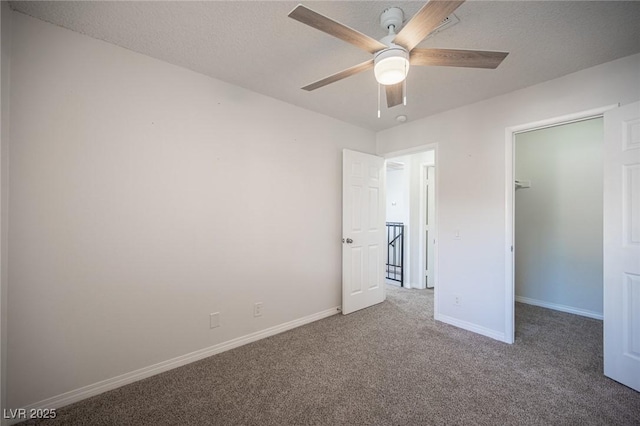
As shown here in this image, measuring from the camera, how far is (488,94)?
2.75 m

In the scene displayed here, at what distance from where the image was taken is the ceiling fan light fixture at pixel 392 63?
4.79 ft

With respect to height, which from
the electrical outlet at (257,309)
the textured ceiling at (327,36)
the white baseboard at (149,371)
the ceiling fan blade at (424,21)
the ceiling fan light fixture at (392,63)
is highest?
the textured ceiling at (327,36)

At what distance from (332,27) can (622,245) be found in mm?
2565

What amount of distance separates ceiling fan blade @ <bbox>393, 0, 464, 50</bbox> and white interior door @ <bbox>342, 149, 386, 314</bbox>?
202cm

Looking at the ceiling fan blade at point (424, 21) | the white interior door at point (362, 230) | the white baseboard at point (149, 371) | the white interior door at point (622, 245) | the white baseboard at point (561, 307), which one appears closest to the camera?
the ceiling fan blade at point (424, 21)

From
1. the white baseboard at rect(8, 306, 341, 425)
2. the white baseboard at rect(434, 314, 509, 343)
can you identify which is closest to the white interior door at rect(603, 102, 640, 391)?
the white baseboard at rect(434, 314, 509, 343)

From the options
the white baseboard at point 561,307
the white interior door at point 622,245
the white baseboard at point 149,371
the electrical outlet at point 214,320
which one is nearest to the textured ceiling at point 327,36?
the white interior door at point 622,245

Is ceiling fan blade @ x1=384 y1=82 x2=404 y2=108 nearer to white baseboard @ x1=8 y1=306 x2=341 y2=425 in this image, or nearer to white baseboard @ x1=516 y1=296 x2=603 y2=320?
white baseboard @ x1=8 y1=306 x2=341 y2=425

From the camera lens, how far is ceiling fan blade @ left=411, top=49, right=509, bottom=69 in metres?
1.45

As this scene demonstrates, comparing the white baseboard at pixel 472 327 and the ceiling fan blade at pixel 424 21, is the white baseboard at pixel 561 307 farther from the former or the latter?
the ceiling fan blade at pixel 424 21

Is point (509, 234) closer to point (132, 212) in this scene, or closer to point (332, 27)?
point (332, 27)

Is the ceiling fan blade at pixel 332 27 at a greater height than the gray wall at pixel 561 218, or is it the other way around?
the ceiling fan blade at pixel 332 27

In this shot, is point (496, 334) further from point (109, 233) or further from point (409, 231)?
point (109, 233)

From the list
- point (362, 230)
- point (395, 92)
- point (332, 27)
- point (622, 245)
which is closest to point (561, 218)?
point (622, 245)
